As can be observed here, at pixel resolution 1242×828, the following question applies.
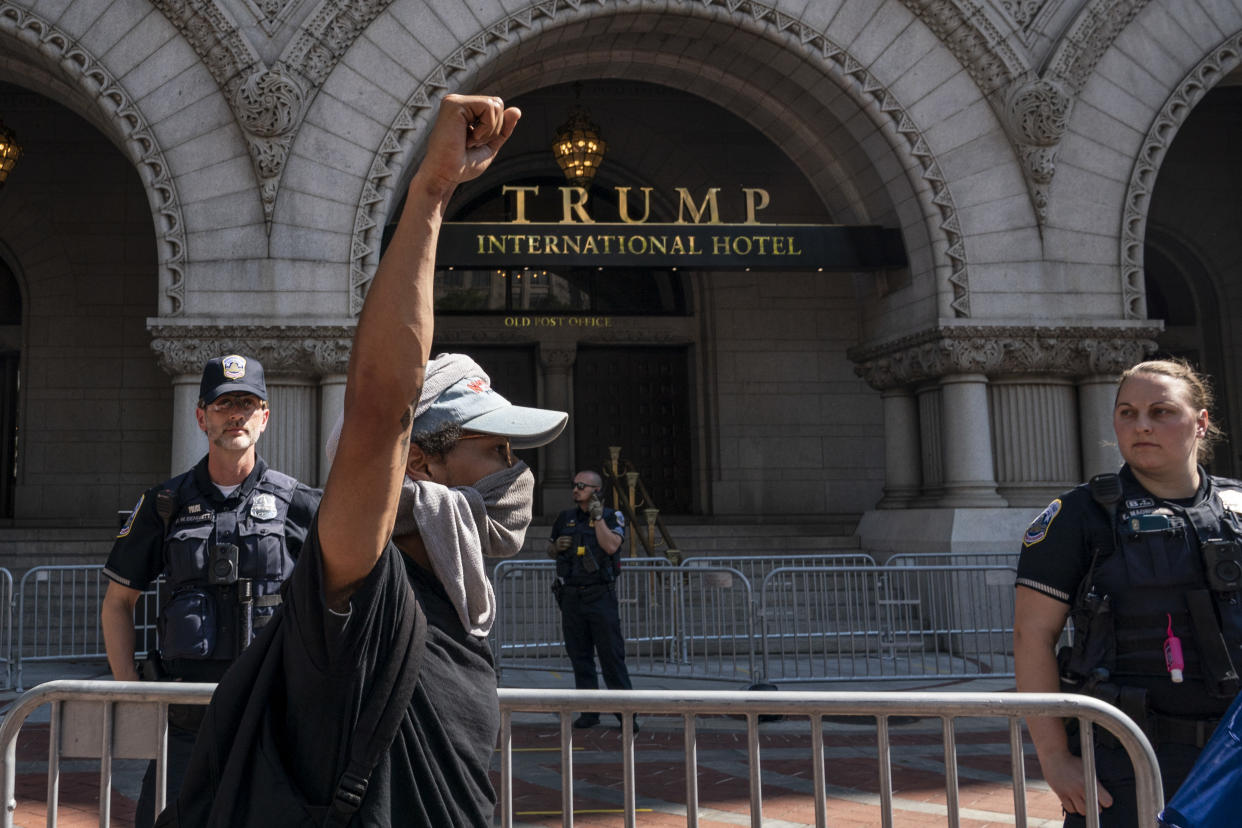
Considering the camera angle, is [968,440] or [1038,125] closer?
[1038,125]

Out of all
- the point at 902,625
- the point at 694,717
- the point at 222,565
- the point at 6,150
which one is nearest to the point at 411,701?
the point at 694,717

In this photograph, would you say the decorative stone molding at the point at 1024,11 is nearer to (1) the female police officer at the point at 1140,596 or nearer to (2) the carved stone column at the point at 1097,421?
(2) the carved stone column at the point at 1097,421

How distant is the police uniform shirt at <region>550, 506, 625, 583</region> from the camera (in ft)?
27.3

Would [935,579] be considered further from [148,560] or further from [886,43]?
[148,560]

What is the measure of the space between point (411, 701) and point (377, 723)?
107 millimetres

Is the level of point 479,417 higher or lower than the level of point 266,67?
lower

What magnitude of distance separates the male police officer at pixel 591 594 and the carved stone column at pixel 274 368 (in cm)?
372

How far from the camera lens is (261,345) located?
10.8m

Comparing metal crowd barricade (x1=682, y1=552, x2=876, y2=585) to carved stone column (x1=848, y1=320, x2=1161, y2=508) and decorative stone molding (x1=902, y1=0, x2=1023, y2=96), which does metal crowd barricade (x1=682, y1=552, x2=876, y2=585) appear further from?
decorative stone molding (x1=902, y1=0, x2=1023, y2=96)

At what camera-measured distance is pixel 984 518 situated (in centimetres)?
1176

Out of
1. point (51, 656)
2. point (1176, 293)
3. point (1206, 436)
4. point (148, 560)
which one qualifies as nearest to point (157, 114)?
point (51, 656)

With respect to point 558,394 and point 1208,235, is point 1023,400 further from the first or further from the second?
point 1208,235

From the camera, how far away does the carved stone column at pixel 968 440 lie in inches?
474

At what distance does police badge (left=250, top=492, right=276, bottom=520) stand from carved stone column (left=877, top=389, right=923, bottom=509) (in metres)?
10.4
